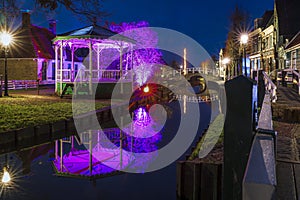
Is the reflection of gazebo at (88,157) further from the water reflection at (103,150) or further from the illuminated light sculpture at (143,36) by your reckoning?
the illuminated light sculpture at (143,36)

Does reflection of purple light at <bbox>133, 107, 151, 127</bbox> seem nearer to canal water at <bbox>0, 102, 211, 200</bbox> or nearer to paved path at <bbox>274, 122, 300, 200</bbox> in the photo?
canal water at <bbox>0, 102, 211, 200</bbox>

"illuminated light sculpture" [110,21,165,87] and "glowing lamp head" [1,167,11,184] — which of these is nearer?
"glowing lamp head" [1,167,11,184]

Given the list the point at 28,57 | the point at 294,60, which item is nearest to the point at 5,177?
the point at 294,60

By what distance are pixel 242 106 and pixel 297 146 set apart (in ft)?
11.4

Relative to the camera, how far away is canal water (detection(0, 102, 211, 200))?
6949 millimetres

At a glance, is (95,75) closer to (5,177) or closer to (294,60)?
(5,177)

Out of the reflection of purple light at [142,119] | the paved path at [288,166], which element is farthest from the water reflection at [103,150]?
the paved path at [288,166]

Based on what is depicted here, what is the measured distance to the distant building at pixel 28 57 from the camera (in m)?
35.1

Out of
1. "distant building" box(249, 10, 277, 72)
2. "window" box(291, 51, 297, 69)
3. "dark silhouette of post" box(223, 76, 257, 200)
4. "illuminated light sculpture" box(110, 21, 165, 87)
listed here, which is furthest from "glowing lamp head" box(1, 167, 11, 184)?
"illuminated light sculpture" box(110, 21, 165, 87)

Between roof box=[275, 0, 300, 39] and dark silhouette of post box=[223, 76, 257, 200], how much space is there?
112 feet

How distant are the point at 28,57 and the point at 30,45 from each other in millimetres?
1770

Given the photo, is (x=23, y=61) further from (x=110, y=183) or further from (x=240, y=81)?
(x=240, y=81)

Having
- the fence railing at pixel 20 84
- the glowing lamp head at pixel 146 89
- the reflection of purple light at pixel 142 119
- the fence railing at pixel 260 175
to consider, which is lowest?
the reflection of purple light at pixel 142 119

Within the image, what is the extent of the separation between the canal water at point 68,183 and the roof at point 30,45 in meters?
27.5
